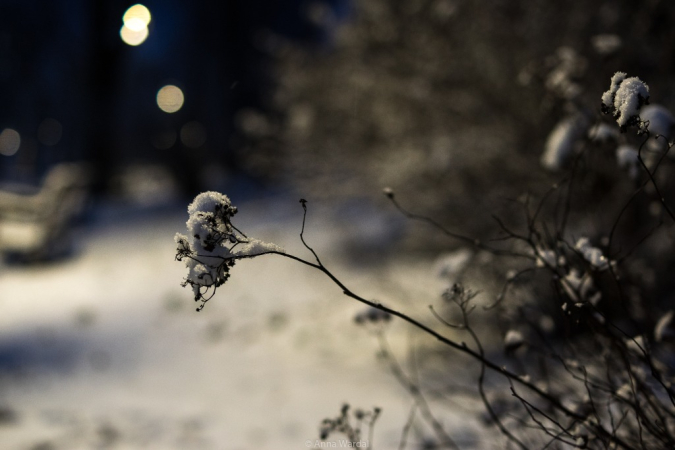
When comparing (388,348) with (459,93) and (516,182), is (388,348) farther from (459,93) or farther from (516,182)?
(459,93)

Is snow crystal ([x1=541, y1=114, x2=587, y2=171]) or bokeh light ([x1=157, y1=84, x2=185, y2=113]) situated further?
bokeh light ([x1=157, y1=84, x2=185, y2=113])

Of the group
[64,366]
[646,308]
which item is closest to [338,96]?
[64,366]

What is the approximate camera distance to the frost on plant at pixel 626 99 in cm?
138

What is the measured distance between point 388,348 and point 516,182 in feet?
7.25

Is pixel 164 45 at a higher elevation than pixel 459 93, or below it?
higher

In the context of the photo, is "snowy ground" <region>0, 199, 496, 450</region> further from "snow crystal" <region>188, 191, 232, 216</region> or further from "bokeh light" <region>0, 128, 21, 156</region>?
"bokeh light" <region>0, 128, 21, 156</region>

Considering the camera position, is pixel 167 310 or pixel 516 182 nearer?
pixel 516 182

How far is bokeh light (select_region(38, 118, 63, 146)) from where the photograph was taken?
3441cm

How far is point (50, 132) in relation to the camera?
1416 inches

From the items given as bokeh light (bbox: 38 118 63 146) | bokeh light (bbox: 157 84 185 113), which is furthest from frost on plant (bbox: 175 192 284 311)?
bokeh light (bbox: 38 118 63 146)

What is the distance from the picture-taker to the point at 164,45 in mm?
24719

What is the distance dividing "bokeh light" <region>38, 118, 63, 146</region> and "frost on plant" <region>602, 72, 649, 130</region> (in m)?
A: 38.5

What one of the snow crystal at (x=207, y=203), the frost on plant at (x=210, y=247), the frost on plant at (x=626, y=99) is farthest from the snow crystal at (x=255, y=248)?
the frost on plant at (x=626, y=99)

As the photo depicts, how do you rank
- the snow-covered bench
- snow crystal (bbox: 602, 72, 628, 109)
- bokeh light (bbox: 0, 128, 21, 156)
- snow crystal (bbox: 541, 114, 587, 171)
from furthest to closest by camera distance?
bokeh light (bbox: 0, 128, 21, 156) < the snow-covered bench < snow crystal (bbox: 541, 114, 587, 171) < snow crystal (bbox: 602, 72, 628, 109)
